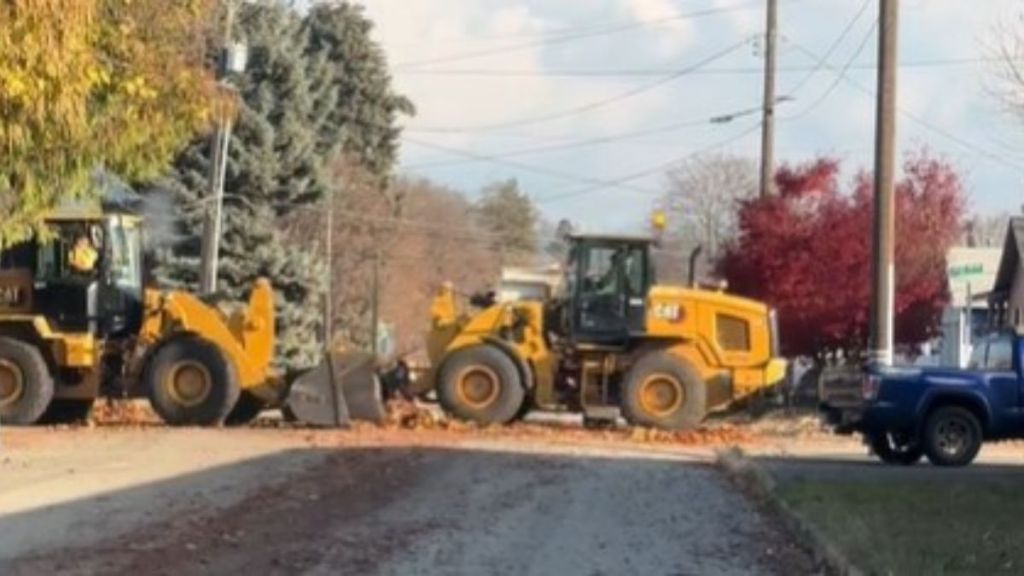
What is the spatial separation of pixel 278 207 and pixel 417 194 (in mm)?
47711

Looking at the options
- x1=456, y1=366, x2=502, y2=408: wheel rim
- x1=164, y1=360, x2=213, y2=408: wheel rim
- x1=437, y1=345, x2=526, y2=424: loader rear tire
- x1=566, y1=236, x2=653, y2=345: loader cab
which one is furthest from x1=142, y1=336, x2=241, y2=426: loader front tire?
x1=566, y1=236, x2=653, y2=345: loader cab

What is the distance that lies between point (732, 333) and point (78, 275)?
11117 mm

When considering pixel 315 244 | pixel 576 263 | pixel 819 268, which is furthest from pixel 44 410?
pixel 315 244

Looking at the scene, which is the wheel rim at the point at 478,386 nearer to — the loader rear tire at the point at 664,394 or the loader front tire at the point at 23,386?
the loader rear tire at the point at 664,394

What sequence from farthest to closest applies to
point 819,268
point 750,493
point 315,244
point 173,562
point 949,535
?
point 315,244
point 819,268
point 750,493
point 949,535
point 173,562

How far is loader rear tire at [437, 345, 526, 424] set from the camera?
32906mm

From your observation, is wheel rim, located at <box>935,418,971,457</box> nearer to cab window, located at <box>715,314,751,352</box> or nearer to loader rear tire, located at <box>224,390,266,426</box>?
cab window, located at <box>715,314,751,352</box>

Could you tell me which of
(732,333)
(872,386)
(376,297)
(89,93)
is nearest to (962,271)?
(732,333)

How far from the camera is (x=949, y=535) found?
52.4ft

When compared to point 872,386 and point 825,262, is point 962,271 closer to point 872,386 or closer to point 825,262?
point 825,262

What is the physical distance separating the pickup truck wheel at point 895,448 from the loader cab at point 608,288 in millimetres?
6823

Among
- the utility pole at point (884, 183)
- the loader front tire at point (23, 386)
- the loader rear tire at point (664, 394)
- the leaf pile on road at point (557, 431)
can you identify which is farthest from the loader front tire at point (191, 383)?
the utility pole at point (884, 183)

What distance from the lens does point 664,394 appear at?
33.0m

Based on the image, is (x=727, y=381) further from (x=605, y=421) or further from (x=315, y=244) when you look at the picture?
(x=315, y=244)
